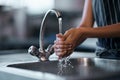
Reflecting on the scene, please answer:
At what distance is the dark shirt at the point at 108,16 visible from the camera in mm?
1266

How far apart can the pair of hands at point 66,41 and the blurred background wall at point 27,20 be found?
2.71 ft

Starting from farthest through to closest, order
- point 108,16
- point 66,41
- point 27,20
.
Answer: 1. point 27,20
2. point 108,16
3. point 66,41

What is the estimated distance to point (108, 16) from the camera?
1.29m

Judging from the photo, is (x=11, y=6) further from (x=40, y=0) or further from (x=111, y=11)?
(x=111, y=11)

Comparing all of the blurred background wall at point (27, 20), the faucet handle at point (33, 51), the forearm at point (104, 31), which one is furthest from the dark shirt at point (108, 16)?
the blurred background wall at point (27, 20)

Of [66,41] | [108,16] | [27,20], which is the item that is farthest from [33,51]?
[27,20]

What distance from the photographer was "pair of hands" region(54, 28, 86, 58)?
1.08m

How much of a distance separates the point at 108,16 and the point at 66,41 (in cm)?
30

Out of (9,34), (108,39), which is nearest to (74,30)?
(108,39)

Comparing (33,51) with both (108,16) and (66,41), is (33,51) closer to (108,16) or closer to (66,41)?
(66,41)

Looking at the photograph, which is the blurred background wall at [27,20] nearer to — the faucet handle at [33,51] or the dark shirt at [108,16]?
the faucet handle at [33,51]

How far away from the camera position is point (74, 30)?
3.62 ft

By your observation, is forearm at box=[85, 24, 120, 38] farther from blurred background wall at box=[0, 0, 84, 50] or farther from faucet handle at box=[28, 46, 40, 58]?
blurred background wall at box=[0, 0, 84, 50]

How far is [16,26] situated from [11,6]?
0.47ft
